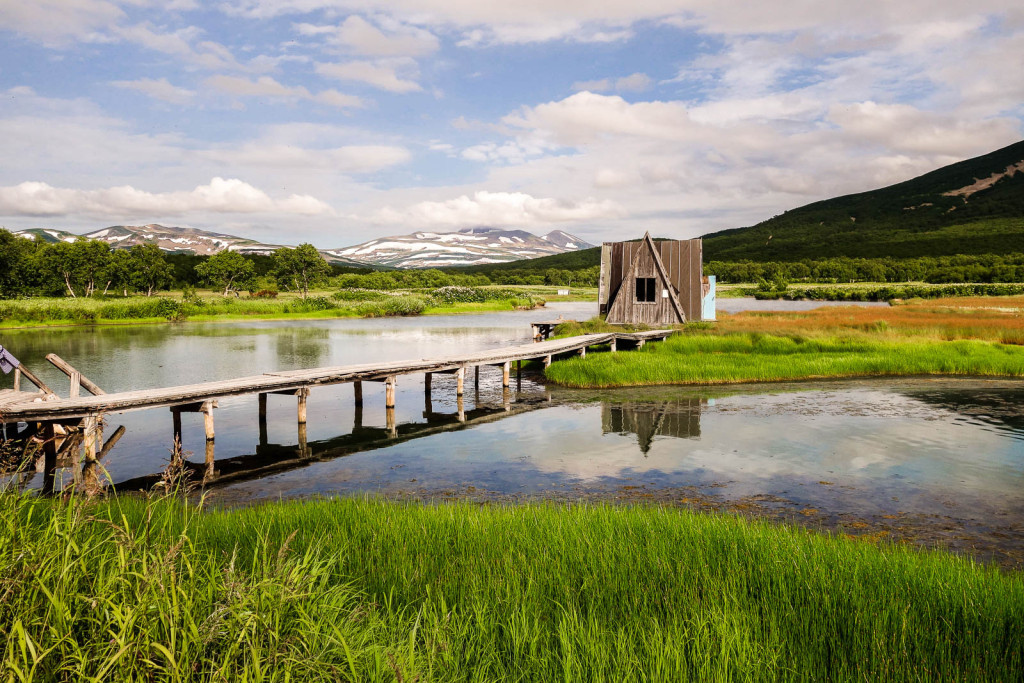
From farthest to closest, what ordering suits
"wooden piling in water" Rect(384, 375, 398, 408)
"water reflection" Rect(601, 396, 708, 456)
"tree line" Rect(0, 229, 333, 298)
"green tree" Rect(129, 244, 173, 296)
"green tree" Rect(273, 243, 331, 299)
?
"green tree" Rect(273, 243, 331, 299) → "green tree" Rect(129, 244, 173, 296) → "tree line" Rect(0, 229, 333, 298) → "wooden piling in water" Rect(384, 375, 398, 408) → "water reflection" Rect(601, 396, 708, 456)

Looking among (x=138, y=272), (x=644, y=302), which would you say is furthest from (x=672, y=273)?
(x=138, y=272)

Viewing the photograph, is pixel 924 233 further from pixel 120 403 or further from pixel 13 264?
pixel 120 403

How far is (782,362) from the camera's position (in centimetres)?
2603

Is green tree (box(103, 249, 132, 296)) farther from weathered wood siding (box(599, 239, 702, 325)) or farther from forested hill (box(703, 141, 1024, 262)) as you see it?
forested hill (box(703, 141, 1024, 262))

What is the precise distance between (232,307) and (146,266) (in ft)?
60.6

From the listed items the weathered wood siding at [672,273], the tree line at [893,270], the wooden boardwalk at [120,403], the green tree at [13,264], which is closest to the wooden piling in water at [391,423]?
the wooden boardwalk at [120,403]

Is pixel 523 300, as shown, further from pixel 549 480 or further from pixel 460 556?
pixel 460 556

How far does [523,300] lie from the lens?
280 feet

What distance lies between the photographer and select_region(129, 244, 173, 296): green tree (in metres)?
75.6

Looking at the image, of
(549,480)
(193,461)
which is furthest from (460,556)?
(193,461)

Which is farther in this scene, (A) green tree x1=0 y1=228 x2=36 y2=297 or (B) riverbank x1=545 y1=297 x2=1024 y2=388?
(A) green tree x1=0 y1=228 x2=36 y2=297

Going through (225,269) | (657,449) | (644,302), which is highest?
(225,269)

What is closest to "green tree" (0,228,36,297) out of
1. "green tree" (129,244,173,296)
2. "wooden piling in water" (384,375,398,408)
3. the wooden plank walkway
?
"green tree" (129,244,173,296)

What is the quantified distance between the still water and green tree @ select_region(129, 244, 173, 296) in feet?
182
